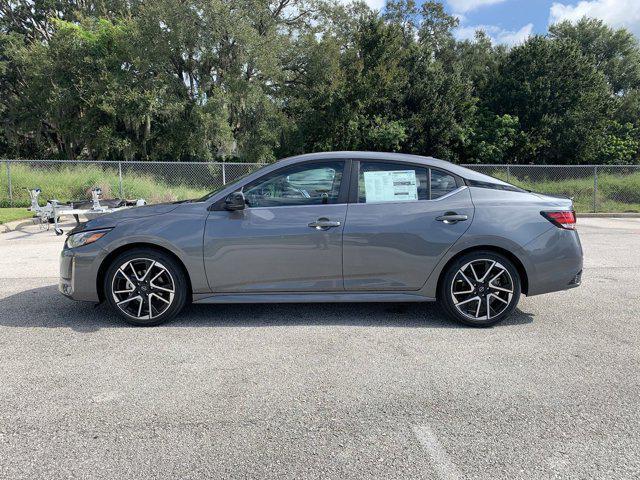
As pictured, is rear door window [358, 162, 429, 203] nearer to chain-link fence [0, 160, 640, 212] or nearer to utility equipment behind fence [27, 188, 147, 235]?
utility equipment behind fence [27, 188, 147, 235]

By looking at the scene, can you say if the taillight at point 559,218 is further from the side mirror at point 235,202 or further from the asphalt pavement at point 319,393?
the side mirror at point 235,202

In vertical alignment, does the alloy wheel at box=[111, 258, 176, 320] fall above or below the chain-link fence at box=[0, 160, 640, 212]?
below

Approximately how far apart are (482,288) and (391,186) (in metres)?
1.30

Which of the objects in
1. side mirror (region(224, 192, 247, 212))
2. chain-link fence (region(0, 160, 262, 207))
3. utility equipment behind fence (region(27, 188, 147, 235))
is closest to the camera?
side mirror (region(224, 192, 247, 212))

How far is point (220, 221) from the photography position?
450cm

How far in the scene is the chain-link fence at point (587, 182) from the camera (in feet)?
60.8

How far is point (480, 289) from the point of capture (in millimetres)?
4535

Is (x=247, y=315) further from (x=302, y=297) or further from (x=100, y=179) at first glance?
(x=100, y=179)

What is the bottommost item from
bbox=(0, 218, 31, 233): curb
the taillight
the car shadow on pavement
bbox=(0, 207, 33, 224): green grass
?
the car shadow on pavement

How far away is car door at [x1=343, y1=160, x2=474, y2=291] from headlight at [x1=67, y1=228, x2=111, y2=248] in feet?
7.52

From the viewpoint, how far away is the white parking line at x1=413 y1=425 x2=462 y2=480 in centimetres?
241

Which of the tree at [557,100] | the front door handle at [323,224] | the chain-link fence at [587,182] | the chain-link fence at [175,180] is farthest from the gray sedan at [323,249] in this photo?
the tree at [557,100]

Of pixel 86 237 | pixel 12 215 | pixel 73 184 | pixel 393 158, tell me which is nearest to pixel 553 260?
pixel 393 158

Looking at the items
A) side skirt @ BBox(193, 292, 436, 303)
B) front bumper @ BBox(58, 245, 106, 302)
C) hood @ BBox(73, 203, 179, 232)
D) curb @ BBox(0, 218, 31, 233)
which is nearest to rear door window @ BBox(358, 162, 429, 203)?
side skirt @ BBox(193, 292, 436, 303)
